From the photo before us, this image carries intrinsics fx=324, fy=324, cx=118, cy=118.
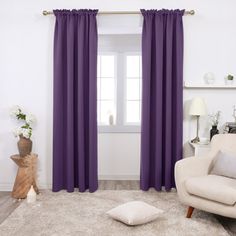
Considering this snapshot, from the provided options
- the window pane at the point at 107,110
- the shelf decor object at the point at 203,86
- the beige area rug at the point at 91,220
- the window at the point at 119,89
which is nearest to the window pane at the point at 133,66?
the window at the point at 119,89

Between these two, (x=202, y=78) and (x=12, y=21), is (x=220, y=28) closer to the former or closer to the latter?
(x=202, y=78)

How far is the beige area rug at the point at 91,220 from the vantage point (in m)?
2.71

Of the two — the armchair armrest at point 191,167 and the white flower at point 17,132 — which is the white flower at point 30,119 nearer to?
the white flower at point 17,132

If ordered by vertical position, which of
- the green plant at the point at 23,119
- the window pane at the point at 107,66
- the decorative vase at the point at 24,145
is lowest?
the decorative vase at the point at 24,145

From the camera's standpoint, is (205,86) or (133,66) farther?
(133,66)

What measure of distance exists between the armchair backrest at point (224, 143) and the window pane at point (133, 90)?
1645 mm

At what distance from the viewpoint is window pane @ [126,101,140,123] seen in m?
4.77

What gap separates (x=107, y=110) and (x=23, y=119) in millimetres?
1315

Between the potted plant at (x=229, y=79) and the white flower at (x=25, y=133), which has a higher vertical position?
the potted plant at (x=229, y=79)

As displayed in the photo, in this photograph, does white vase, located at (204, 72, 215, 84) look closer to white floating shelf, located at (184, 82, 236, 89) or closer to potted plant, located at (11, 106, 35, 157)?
white floating shelf, located at (184, 82, 236, 89)

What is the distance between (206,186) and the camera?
2.79 metres

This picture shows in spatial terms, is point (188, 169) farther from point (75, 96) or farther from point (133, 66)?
point (133, 66)

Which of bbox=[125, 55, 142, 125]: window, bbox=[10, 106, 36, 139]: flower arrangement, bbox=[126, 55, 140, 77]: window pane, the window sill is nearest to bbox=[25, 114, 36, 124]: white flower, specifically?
bbox=[10, 106, 36, 139]: flower arrangement

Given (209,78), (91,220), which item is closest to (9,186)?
(91,220)
